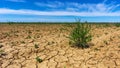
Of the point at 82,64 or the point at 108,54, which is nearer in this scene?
the point at 82,64

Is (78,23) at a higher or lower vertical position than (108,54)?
higher

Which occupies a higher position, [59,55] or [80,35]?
[80,35]

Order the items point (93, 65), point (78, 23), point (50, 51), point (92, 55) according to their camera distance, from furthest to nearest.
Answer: point (78, 23)
point (50, 51)
point (92, 55)
point (93, 65)

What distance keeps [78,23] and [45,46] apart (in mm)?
1408

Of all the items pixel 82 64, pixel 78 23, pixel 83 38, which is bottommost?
pixel 82 64

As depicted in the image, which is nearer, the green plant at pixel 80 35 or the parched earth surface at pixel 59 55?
the parched earth surface at pixel 59 55

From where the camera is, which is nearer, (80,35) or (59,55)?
(59,55)

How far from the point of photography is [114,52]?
5105 millimetres

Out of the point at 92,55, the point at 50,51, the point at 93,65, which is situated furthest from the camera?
the point at 50,51

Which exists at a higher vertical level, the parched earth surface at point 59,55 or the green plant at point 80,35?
the green plant at point 80,35

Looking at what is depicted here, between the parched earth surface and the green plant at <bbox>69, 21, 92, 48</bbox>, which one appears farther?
the green plant at <bbox>69, 21, 92, 48</bbox>

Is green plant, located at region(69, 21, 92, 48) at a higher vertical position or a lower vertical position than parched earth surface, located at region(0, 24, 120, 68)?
higher

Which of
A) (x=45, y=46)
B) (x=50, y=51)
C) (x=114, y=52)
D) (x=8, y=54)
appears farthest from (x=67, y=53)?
(x=8, y=54)

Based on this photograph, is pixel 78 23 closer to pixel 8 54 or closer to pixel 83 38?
pixel 83 38
